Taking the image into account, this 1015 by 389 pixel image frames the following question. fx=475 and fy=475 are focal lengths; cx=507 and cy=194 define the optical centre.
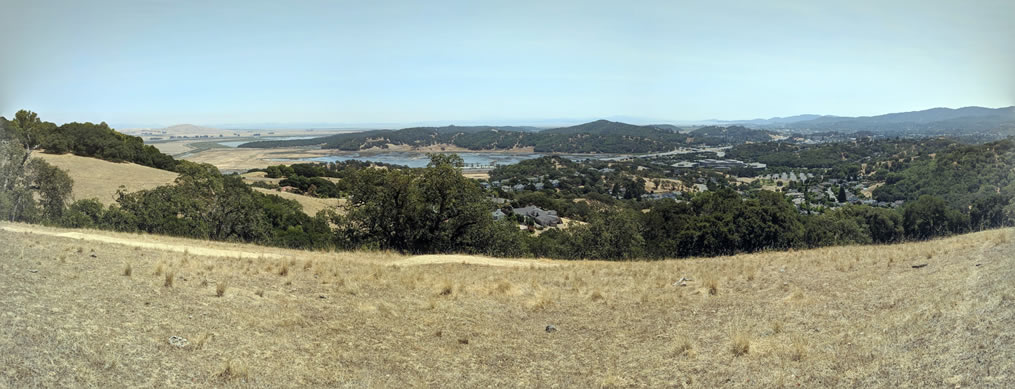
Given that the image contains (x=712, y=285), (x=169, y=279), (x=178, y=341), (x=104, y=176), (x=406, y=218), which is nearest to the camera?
(x=178, y=341)

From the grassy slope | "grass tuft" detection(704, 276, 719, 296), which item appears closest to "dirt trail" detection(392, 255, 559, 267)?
"grass tuft" detection(704, 276, 719, 296)

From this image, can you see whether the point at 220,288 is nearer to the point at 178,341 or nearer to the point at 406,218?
the point at 178,341

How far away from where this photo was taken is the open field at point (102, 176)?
141 ft

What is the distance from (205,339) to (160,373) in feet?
4.69

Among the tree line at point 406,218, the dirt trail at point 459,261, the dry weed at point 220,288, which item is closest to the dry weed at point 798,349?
the dry weed at point 220,288

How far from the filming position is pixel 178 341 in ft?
24.8

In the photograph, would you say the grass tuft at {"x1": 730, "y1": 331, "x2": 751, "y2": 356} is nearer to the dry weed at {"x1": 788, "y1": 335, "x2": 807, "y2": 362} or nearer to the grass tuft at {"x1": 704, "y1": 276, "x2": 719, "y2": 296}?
the dry weed at {"x1": 788, "y1": 335, "x2": 807, "y2": 362}

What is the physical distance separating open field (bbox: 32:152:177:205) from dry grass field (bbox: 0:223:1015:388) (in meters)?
36.3

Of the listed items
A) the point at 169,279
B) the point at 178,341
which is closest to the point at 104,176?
the point at 169,279

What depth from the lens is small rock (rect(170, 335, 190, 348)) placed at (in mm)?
7457

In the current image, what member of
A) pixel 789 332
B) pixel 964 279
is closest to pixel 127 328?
pixel 789 332

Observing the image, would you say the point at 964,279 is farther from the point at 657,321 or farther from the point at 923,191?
the point at 923,191

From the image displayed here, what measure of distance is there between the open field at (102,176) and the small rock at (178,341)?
1686 inches

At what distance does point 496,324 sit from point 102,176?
2174 inches
